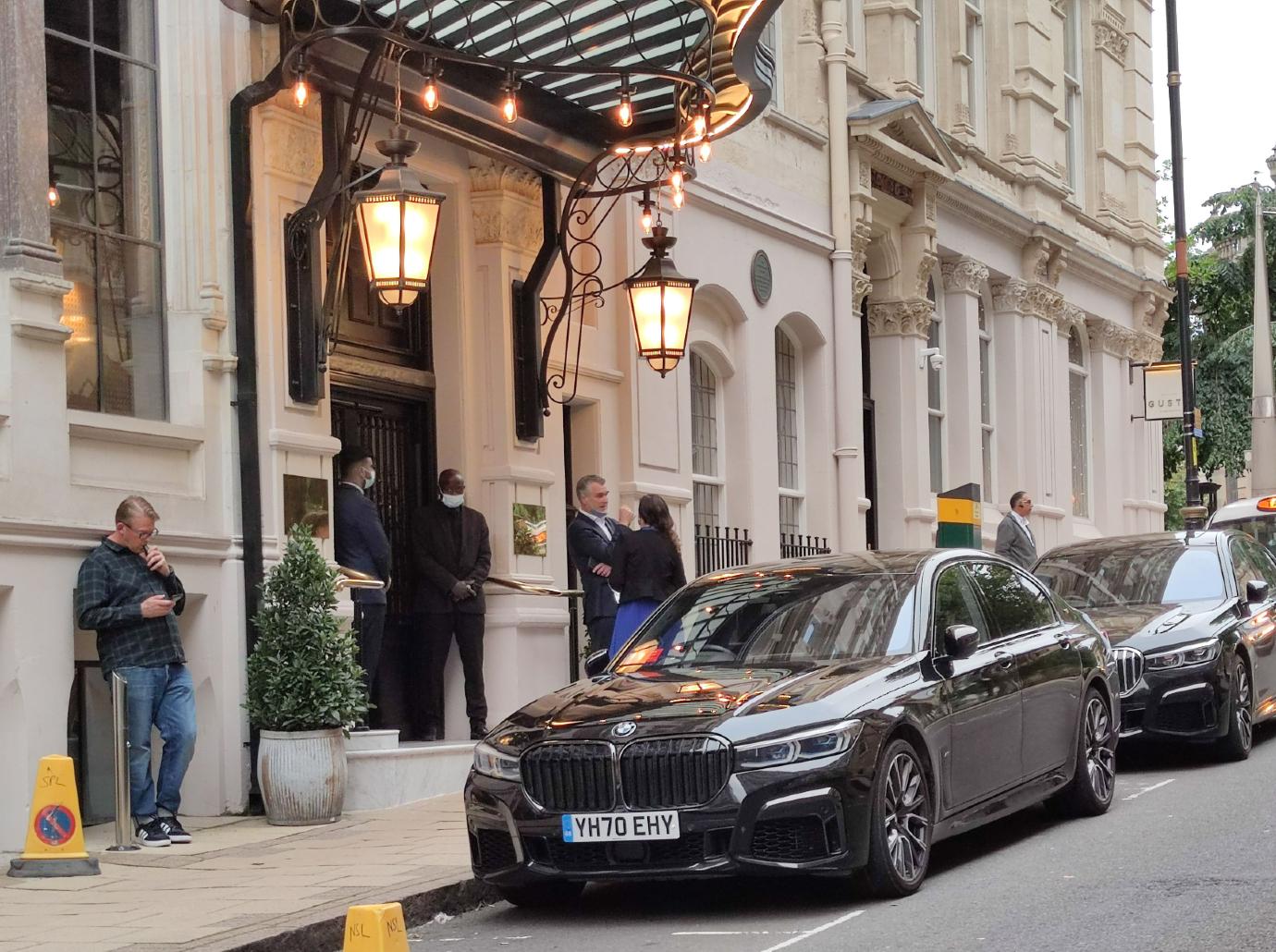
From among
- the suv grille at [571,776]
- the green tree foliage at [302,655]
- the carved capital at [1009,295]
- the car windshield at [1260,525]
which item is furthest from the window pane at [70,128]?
the carved capital at [1009,295]

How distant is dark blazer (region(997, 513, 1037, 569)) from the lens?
20250 mm

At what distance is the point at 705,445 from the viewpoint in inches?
786

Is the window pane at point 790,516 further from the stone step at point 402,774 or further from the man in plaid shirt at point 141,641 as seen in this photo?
the man in plaid shirt at point 141,641

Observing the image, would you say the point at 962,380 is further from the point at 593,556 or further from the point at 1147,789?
the point at 1147,789

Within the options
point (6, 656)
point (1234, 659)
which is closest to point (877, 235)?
point (1234, 659)

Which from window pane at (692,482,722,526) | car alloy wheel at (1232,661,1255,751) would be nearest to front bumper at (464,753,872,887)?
car alloy wheel at (1232,661,1255,751)

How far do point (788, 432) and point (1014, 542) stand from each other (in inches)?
109

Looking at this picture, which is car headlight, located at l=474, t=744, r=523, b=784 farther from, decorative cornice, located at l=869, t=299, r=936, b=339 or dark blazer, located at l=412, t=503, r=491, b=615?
decorative cornice, located at l=869, t=299, r=936, b=339

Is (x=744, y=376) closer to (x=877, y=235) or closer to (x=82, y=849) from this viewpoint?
(x=877, y=235)

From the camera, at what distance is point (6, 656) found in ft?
36.5

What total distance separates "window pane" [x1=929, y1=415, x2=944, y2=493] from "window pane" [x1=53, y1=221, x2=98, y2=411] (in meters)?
14.3

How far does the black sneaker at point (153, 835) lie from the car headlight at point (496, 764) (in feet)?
8.79

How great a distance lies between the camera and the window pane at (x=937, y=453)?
2512cm

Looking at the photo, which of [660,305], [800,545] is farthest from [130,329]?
[800,545]
